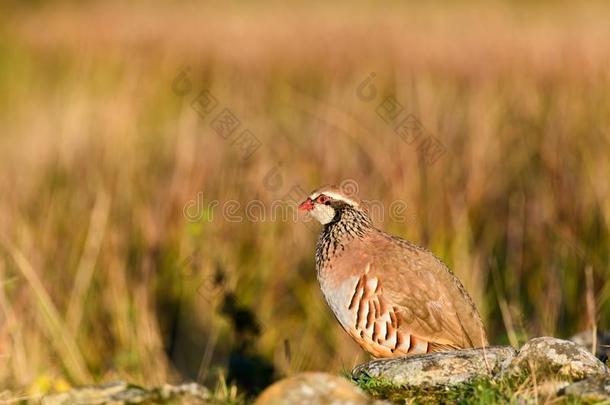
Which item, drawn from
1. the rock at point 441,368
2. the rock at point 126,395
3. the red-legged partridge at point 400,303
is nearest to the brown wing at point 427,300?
the red-legged partridge at point 400,303

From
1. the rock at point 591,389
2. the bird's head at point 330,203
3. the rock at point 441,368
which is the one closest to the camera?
the rock at point 591,389

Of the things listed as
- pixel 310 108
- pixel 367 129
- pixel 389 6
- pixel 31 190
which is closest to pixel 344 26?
pixel 389 6

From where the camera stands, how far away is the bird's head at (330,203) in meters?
5.63

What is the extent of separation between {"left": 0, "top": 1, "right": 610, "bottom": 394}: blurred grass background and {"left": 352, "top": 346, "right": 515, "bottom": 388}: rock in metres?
1.55

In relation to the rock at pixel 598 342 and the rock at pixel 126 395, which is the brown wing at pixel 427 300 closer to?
the rock at pixel 598 342

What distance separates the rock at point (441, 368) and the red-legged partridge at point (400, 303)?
884mm

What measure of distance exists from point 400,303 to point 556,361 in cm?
128

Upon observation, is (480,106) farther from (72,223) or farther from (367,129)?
(72,223)

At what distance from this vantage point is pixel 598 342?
4953 mm

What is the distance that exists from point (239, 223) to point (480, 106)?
2.47 metres

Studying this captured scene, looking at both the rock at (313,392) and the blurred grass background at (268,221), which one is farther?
the blurred grass background at (268,221)

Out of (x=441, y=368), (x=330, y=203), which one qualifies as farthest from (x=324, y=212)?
(x=441, y=368)

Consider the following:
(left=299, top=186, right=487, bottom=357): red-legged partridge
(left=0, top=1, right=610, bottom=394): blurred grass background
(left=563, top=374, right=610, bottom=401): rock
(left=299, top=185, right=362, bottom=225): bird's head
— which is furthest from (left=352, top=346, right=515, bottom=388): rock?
(left=299, top=185, right=362, bottom=225): bird's head

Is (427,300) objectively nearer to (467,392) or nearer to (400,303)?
(400,303)
